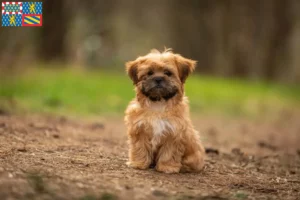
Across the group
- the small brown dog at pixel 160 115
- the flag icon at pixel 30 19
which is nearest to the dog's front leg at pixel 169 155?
the small brown dog at pixel 160 115

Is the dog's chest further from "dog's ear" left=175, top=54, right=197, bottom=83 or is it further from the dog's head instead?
"dog's ear" left=175, top=54, right=197, bottom=83

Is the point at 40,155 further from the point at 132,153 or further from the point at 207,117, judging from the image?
the point at 207,117

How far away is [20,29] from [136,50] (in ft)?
65.0

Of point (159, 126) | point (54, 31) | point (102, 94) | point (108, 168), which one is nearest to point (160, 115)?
point (159, 126)

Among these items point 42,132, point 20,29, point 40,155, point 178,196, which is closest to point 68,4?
point 20,29

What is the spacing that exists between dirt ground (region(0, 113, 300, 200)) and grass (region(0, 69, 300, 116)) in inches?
85.7

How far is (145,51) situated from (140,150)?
28.9m

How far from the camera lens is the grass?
581 inches

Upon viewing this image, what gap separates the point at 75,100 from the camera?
16.1m

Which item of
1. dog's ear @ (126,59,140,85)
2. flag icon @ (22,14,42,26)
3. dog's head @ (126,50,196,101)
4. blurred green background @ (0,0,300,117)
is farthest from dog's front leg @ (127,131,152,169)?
blurred green background @ (0,0,300,117)

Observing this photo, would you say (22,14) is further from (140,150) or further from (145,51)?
(145,51)

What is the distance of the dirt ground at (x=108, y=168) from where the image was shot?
5.81 meters

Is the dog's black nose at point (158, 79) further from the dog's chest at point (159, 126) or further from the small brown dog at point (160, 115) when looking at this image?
the dog's chest at point (159, 126)

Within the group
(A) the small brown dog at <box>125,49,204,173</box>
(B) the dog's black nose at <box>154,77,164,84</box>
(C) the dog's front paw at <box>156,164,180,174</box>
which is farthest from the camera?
(C) the dog's front paw at <box>156,164,180,174</box>
